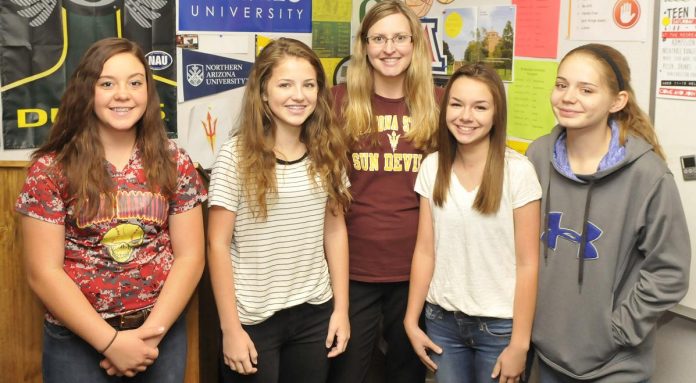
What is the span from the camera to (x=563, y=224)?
1.77 meters

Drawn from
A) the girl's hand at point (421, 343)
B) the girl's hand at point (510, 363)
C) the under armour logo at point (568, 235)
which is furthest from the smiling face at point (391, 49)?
the girl's hand at point (510, 363)

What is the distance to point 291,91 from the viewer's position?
1.85 m

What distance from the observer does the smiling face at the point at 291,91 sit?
6.07 feet

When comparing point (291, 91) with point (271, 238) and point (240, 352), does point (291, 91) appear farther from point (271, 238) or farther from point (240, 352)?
point (240, 352)

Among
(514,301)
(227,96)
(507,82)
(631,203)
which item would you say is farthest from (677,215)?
(227,96)

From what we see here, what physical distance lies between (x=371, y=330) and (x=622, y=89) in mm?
979

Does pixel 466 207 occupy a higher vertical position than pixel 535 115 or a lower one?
lower

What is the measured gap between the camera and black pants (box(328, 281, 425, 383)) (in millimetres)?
2076

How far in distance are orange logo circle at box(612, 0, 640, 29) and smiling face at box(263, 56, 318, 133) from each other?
0.91 m

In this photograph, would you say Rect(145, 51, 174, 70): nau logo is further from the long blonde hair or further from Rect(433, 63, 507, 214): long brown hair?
Rect(433, 63, 507, 214): long brown hair

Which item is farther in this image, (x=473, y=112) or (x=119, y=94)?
(x=473, y=112)

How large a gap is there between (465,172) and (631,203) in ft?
1.43

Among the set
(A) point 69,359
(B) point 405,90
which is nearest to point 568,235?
(B) point 405,90

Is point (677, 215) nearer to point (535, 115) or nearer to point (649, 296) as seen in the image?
point (649, 296)
